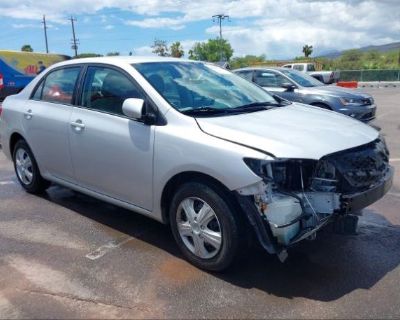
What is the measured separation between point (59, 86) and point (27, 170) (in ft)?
4.29

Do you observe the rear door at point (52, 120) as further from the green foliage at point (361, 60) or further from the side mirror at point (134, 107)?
the green foliage at point (361, 60)

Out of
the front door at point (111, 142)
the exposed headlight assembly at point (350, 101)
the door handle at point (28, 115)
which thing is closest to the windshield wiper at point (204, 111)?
the front door at point (111, 142)

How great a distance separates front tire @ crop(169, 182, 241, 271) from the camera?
11.5 ft

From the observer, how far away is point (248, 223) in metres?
3.53

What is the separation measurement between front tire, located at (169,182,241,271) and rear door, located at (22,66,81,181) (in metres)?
1.68

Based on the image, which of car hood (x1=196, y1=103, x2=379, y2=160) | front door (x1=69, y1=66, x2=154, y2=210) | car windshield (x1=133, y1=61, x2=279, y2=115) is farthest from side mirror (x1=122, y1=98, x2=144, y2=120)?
car hood (x1=196, y1=103, x2=379, y2=160)

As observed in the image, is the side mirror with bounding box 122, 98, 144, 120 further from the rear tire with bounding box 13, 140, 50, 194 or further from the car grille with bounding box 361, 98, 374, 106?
the car grille with bounding box 361, 98, 374, 106

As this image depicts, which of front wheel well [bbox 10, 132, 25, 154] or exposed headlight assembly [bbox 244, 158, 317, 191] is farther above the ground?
exposed headlight assembly [bbox 244, 158, 317, 191]

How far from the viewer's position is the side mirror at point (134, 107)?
3.97 metres

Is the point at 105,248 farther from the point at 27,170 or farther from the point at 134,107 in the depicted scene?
the point at 27,170

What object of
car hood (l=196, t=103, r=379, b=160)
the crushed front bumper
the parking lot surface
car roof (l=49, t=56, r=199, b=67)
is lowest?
the parking lot surface

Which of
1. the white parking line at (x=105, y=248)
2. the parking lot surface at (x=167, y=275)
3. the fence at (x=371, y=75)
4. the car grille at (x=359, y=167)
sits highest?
the car grille at (x=359, y=167)

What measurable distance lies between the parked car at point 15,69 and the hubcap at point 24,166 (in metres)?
10.8

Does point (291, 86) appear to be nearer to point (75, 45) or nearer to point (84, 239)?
point (84, 239)
